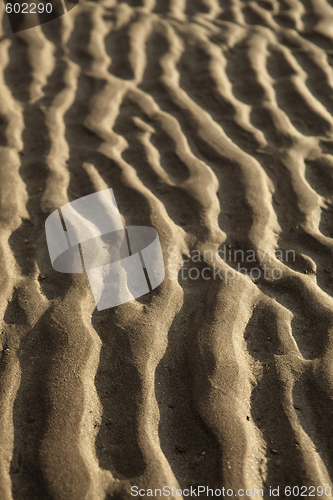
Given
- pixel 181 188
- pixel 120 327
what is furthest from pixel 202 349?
pixel 181 188

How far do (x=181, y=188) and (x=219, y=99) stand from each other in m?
1.15

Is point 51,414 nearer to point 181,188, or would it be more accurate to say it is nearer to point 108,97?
point 181,188

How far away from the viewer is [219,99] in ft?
9.67

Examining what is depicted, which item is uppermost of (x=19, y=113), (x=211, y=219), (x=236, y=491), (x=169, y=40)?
(x=169, y=40)

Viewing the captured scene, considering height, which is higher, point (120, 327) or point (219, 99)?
point (219, 99)

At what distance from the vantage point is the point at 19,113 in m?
2.77

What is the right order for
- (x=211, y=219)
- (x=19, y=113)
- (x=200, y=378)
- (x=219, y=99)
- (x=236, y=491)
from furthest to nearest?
1. (x=219, y=99)
2. (x=19, y=113)
3. (x=211, y=219)
4. (x=200, y=378)
5. (x=236, y=491)

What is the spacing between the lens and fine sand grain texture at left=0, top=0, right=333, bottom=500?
A: 49.2 inches

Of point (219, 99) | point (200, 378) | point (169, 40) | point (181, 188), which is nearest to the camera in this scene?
point (200, 378)

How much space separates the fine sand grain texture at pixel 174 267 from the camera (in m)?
1.25

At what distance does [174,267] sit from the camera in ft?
6.06

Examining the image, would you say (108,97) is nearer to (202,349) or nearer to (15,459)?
(202,349)

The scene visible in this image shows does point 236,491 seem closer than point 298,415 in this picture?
Yes

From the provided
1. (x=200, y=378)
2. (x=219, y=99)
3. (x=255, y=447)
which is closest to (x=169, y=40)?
(x=219, y=99)
